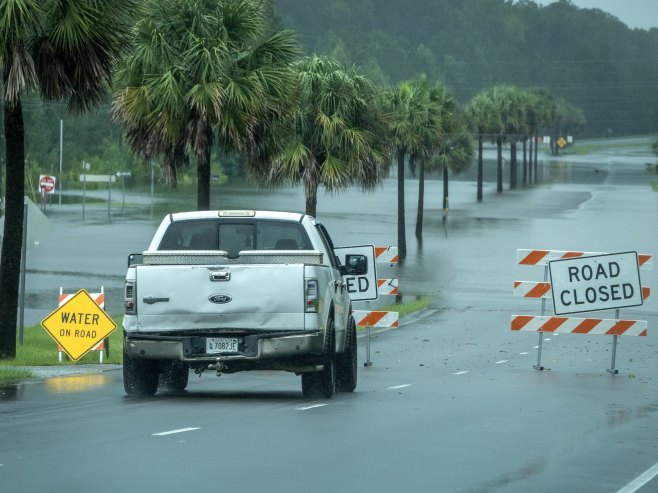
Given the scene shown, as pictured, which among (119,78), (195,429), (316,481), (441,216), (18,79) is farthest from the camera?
(441,216)

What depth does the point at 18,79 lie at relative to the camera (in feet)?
62.7

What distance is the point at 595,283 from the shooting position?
21.3m

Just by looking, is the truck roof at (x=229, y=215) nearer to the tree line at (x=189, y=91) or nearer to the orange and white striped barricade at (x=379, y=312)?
the tree line at (x=189, y=91)

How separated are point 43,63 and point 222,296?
20.9 feet

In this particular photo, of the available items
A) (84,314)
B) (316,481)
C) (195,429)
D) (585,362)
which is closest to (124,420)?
(195,429)

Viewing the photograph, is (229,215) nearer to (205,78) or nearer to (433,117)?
(205,78)

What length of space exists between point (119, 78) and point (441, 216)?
52563mm

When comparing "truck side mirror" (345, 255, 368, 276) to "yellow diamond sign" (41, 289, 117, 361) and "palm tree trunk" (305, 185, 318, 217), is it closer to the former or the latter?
"yellow diamond sign" (41, 289, 117, 361)

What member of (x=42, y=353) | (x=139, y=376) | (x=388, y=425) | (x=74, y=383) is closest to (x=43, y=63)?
(x=74, y=383)

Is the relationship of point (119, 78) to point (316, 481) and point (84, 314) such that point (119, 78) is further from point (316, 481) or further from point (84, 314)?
point (316, 481)

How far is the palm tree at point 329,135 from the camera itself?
35656 mm

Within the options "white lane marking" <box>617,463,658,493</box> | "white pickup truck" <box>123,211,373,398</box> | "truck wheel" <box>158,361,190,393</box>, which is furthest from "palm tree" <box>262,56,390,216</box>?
"white lane marking" <box>617,463,658,493</box>

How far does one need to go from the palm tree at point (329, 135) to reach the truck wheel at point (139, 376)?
64.8 feet

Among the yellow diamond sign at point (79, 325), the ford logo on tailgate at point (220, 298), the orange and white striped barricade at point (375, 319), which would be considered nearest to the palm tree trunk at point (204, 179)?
the orange and white striped barricade at point (375, 319)
